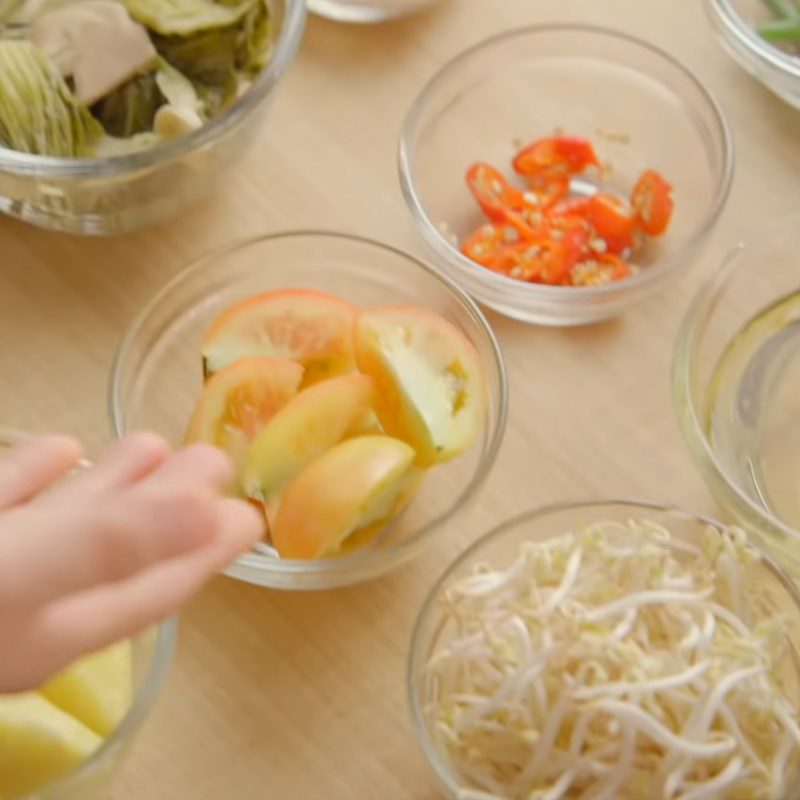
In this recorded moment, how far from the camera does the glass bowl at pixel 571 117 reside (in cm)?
101

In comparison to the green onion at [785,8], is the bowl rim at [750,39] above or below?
below

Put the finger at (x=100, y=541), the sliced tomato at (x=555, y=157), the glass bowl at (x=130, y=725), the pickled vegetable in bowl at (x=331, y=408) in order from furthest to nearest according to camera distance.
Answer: the sliced tomato at (x=555, y=157) < the pickled vegetable in bowl at (x=331, y=408) < the glass bowl at (x=130, y=725) < the finger at (x=100, y=541)

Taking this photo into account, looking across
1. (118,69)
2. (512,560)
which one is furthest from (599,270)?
(118,69)

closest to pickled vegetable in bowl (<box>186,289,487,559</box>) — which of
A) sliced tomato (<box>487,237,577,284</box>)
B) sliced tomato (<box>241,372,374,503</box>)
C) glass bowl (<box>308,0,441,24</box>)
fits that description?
sliced tomato (<box>241,372,374,503</box>)

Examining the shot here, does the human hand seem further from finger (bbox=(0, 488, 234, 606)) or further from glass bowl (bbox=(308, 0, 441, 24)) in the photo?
glass bowl (bbox=(308, 0, 441, 24))

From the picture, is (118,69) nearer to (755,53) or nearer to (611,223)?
(611,223)

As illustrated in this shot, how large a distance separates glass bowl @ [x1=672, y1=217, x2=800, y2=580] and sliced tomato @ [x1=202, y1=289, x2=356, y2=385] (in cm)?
22

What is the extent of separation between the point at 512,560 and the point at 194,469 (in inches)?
12.9

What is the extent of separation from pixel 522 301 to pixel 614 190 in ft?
0.57

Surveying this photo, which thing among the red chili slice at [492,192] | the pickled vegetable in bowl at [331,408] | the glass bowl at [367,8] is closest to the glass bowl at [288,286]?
the pickled vegetable in bowl at [331,408]

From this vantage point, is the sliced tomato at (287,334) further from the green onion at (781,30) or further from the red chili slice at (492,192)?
the green onion at (781,30)

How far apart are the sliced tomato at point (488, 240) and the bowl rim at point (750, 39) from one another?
0.76 feet

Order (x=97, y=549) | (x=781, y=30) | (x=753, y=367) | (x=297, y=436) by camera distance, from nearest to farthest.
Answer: (x=97, y=549)
(x=297, y=436)
(x=753, y=367)
(x=781, y=30)

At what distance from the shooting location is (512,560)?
82cm
